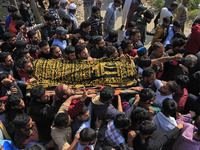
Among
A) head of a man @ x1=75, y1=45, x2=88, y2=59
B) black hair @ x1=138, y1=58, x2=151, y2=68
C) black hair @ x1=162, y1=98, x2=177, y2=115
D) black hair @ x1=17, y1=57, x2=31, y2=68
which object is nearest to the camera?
black hair @ x1=162, y1=98, x2=177, y2=115

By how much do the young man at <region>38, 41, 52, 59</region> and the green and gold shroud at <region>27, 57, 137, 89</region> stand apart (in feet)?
1.41

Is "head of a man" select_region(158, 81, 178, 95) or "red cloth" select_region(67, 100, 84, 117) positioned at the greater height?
"head of a man" select_region(158, 81, 178, 95)

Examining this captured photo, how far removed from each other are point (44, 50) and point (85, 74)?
1231 mm

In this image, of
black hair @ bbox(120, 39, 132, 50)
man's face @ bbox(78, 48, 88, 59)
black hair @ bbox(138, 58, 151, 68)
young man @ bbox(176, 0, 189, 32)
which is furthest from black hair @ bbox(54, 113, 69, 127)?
young man @ bbox(176, 0, 189, 32)

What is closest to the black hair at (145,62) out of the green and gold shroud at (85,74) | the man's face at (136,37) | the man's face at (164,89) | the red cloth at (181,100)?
the green and gold shroud at (85,74)

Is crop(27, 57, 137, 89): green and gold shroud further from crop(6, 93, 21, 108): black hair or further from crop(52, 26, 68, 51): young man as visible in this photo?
crop(52, 26, 68, 51): young man

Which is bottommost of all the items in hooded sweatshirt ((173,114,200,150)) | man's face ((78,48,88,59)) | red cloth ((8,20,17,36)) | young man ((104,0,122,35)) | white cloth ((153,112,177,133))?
hooded sweatshirt ((173,114,200,150))

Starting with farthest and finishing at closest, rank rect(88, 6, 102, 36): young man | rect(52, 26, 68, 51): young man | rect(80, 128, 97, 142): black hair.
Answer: rect(88, 6, 102, 36): young man → rect(52, 26, 68, 51): young man → rect(80, 128, 97, 142): black hair

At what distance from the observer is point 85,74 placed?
347 cm

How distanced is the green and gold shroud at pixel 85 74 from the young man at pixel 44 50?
430mm

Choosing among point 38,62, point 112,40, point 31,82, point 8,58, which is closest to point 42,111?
point 31,82

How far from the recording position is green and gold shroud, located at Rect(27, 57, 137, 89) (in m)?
3.44

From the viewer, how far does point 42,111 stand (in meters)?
2.83

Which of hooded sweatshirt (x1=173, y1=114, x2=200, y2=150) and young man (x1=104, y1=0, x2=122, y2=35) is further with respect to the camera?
young man (x1=104, y1=0, x2=122, y2=35)
